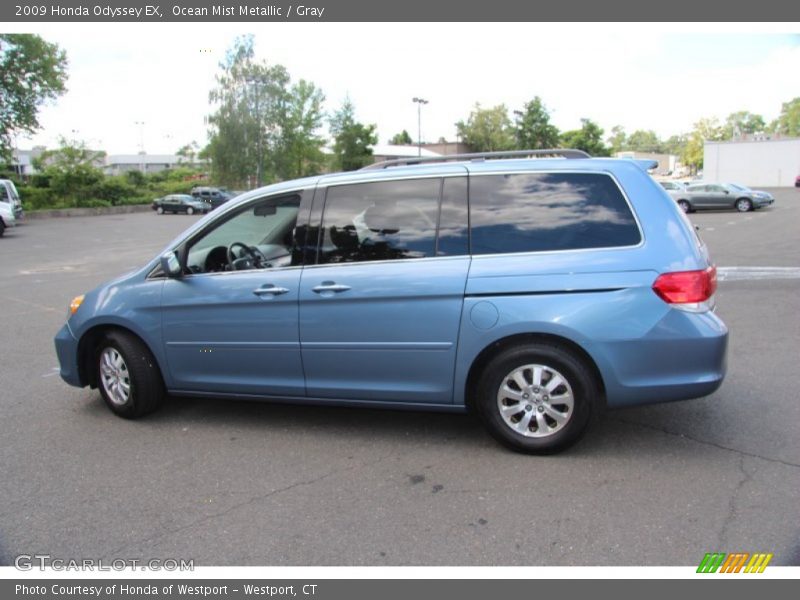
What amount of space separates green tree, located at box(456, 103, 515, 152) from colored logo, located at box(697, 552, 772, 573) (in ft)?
274

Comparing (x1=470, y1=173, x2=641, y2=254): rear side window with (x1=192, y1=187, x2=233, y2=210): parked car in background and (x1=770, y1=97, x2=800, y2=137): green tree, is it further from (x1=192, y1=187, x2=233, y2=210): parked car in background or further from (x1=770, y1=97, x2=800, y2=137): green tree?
(x1=770, y1=97, x2=800, y2=137): green tree

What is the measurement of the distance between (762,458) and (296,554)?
2.88 m

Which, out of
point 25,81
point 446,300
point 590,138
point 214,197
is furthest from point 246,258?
point 590,138

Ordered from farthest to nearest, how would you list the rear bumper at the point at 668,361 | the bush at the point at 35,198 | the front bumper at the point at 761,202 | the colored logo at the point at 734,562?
1. the bush at the point at 35,198
2. the front bumper at the point at 761,202
3. the rear bumper at the point at 668,361
4. the colored logo at the point at 734,562

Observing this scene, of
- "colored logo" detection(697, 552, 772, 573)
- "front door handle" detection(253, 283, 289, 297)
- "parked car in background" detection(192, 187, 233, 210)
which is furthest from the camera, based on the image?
"parked car in background" detection(192, 187, 233, 210)

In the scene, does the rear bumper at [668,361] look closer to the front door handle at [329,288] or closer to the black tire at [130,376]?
the front door handle at [329,288]

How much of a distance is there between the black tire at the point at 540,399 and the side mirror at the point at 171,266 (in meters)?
2.33

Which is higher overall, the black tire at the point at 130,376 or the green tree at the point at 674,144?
the green tree at the point at 674,144

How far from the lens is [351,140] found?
57.7 meters

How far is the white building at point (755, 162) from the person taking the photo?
5612cm

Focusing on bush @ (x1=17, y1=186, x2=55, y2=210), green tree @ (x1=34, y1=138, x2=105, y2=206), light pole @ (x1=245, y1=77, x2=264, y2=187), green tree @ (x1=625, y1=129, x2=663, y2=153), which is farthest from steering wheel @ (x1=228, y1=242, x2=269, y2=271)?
green tree @ (x1=625, y1=129, x2=663, y2=153)

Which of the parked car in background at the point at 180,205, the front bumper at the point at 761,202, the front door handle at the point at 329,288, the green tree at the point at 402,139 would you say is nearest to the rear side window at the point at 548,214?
the front door handle at the point at 329,288

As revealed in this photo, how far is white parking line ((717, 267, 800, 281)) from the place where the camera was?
1038cm

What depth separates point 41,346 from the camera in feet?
23.5
